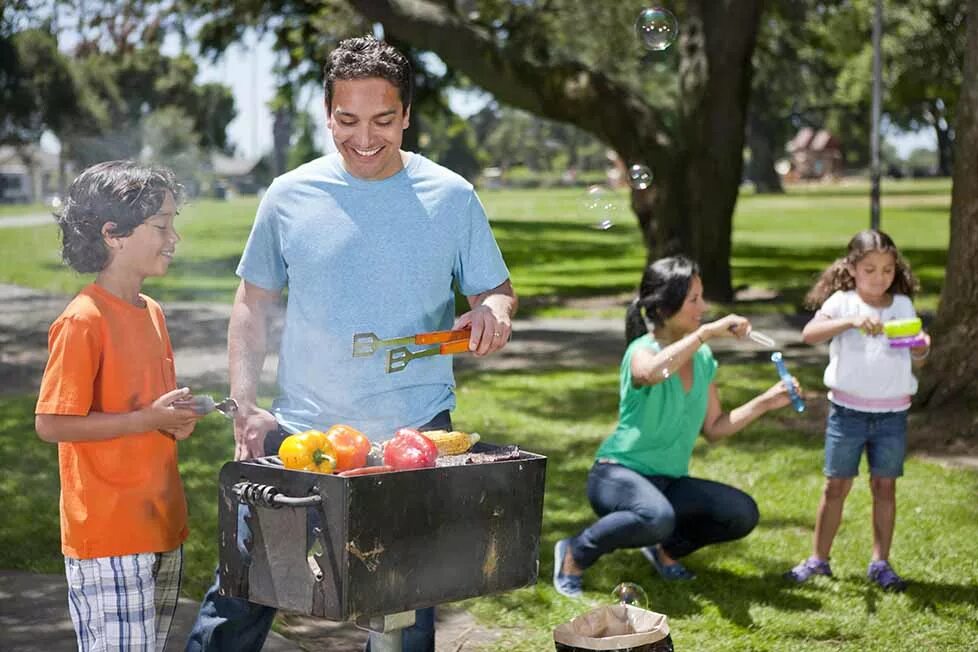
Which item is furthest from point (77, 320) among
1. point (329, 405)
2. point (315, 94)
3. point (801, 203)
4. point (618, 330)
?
point (801, 203)

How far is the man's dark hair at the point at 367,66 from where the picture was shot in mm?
3551

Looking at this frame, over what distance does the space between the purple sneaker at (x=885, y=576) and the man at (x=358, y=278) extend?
9.53 ft

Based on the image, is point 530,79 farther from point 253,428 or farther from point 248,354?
point 253,428

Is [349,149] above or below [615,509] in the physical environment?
above

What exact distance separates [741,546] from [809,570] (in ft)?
2.23

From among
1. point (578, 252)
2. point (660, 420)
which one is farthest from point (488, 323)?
point (578, 252)

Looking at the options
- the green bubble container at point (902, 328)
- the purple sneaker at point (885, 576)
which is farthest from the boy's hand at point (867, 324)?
the purple sneaker at point (885, 576)

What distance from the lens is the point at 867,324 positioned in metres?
5.77

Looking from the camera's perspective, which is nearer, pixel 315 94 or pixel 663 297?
pixel 663 297

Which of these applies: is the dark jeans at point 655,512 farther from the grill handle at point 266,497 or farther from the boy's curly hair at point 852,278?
the grill handle at point 266,497

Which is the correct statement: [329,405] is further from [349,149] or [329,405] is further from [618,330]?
[618,330]

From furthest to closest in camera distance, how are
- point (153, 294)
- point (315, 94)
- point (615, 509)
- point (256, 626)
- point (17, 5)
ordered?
1. point (315, 94)
2. point (153, 294)
3. point (17, 5)
4. point (615, 509)
5. point (256, 626)

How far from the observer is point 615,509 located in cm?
573

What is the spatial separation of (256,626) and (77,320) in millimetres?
903
